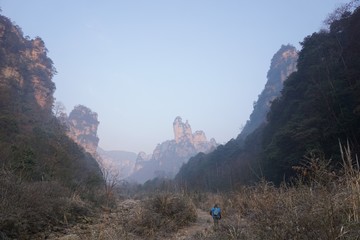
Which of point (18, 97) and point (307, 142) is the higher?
point (18, 97)

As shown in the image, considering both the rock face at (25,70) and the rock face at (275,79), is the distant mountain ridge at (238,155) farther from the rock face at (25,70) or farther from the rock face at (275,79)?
the rock face at (25,70)

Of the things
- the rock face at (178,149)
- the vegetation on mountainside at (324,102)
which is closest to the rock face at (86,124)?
the rock face at (178,149)

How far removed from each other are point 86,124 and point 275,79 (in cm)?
6058

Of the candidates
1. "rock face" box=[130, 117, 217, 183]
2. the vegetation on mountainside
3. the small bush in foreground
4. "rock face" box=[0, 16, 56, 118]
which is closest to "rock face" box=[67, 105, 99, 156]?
"rock face" box=[0, 16, 56, 118]

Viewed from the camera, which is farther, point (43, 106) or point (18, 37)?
point (43, 106)

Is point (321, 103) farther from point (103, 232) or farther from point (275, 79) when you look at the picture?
point (275, 79)

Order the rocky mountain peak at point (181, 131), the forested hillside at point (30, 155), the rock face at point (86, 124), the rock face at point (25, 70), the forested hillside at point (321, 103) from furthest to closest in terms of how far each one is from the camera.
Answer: the rocky mountain peak at point (181, 131), the rock face at point (86, 124), the rock face at point (25, 70), the forested hillside at point (321, 103), the forested hillside at point (30, 155)

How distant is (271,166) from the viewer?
971 inches

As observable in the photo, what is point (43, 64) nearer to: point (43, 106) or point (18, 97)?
point (43, 106)

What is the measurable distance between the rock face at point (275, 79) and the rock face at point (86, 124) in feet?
159

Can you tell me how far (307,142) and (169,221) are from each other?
12838 millimetres

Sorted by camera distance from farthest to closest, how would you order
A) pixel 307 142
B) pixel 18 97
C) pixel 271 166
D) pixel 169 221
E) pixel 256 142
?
pixel 256 142 < pixel 18 97 < pixel 271 166 < pixel 307 142 < pixel 169 221

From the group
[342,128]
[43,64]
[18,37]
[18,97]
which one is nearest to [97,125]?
[43,64]

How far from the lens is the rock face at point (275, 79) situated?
8019cm
